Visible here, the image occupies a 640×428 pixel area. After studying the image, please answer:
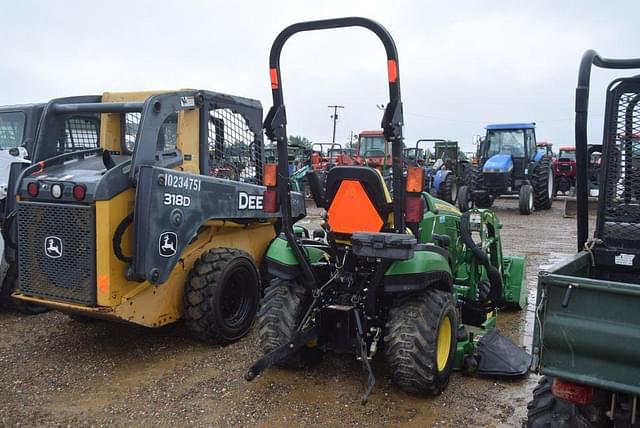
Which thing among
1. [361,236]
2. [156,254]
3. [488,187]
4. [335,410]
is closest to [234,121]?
[156,254]

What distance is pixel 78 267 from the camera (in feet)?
14.3

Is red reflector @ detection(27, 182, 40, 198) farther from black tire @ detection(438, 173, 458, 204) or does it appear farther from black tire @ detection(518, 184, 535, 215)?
black tire @ detection(438, 173, 458, 204)

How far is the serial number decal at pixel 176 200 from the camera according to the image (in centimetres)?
446

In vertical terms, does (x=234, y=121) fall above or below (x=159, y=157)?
above

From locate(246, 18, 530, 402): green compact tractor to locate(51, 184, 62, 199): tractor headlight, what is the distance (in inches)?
62.5

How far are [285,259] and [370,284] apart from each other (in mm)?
681

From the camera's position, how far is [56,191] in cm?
443

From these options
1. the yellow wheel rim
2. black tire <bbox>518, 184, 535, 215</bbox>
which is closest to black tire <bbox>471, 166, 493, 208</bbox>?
black tire <bbox>518, 184, 535, 215</bbox>

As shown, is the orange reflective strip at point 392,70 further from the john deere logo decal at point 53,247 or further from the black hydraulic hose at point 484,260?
the john deere logo decal at point 53,247

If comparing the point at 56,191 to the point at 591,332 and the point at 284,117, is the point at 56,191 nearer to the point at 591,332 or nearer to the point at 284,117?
the point at 284,117

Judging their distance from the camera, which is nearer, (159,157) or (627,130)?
(627,130)

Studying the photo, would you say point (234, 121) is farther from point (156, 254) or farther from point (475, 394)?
point (475, 394)

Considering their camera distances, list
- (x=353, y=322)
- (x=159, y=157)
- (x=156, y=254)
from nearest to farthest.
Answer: (x=353, y=322) < (x=156, y=254) < (x=159, y=157)

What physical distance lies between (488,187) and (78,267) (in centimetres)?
1369
